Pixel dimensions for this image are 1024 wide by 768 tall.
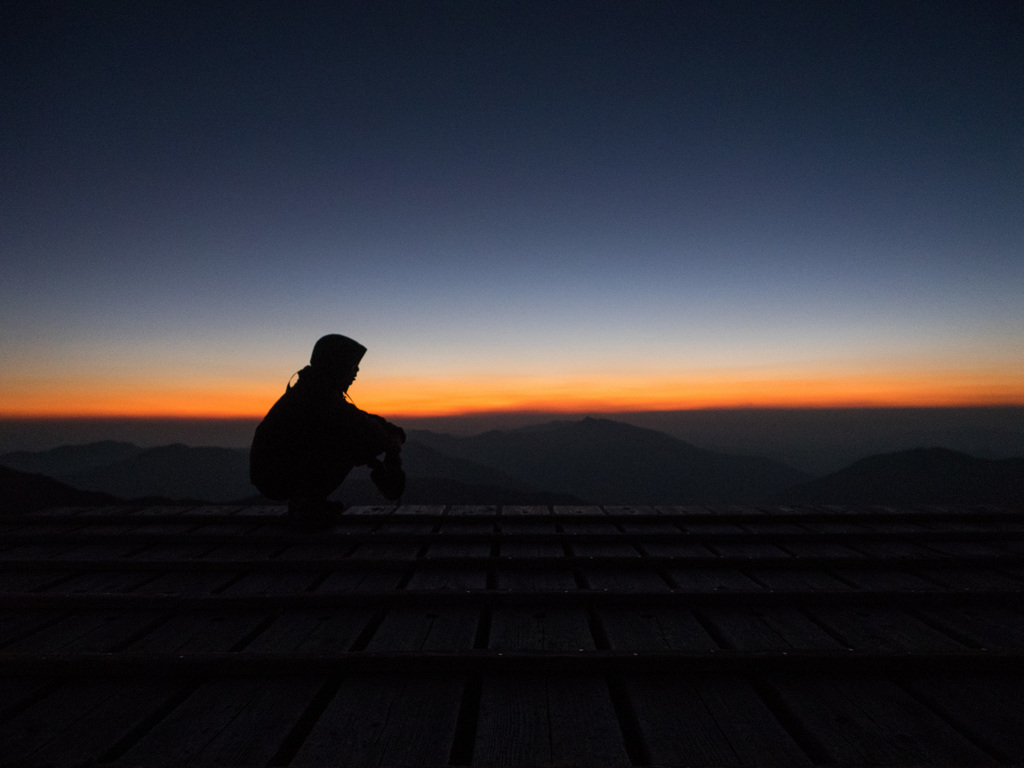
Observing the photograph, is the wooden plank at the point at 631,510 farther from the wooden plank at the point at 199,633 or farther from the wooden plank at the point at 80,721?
the wooden plank at the point at 80,721

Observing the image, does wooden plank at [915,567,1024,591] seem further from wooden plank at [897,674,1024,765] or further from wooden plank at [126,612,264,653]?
wooden plank at [126,612,264,653]

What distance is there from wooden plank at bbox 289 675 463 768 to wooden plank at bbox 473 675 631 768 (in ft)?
0.55

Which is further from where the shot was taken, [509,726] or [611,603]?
[611,603]

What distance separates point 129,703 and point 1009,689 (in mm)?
4430

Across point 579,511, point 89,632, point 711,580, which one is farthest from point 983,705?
point 89,632

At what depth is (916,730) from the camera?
86.0 inches

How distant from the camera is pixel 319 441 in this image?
16.1 feet

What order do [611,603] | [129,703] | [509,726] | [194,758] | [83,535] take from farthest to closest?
[83,535]
[611,603]
[129,703]
[509,726]
[194,758]

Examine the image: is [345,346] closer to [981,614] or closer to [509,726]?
[509,726]

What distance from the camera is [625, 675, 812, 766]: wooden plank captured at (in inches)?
79.4

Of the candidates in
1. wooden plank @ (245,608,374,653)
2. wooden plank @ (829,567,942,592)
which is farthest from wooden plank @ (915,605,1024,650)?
wooden plank @ (245,608,374,653)

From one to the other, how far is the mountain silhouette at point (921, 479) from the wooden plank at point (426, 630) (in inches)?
5705

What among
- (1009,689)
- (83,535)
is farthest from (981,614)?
(83,535)

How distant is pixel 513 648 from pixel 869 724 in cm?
175
